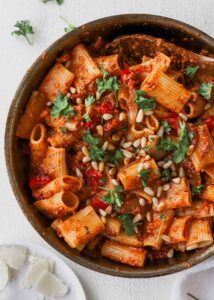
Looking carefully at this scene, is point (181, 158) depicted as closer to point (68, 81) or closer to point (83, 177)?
point (83, 177)

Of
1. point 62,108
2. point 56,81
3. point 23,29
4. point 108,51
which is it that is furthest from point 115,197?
point 23,29

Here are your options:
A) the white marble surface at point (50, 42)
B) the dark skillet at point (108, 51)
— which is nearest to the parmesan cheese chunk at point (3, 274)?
the white marble surface at point (50, 42)

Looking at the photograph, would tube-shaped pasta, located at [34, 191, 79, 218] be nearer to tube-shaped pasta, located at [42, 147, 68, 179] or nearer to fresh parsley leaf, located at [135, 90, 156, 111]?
tube-shaped pasta, located at [42, 147, 68, 179]

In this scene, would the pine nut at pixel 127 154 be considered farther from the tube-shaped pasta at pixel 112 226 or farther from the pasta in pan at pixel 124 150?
the tube-shaped pasta at pixel 112 226

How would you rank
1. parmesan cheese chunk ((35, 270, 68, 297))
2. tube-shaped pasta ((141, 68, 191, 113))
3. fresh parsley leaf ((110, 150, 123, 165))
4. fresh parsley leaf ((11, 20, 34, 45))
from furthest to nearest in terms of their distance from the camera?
Answer: parmesan cheese chunk ((35, 270, 68, 297)) → fresh parsley leaf ((11, 20, 34, 45)) → fresh parsley leaf ((110, 150, 123, 165)) → tube-shaped pasta ((141, 68, 191, 113))

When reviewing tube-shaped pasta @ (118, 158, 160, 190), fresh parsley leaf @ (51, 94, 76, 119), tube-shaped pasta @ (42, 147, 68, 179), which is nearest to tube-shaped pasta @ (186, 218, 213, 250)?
tube-shaped pasta @ (118, 158, 160, 190)
